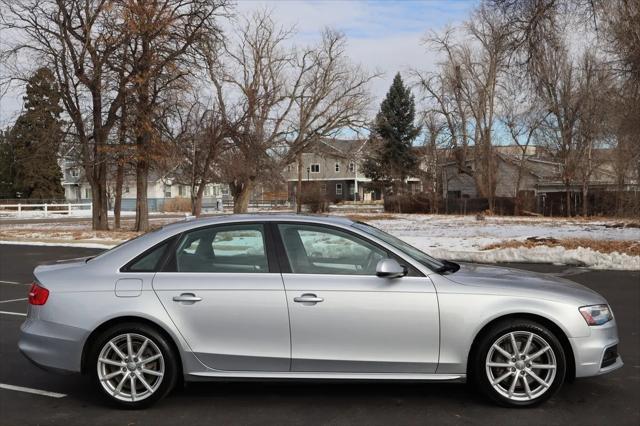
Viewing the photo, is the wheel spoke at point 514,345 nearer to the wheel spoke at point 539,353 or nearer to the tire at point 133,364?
the wheel spoke at point 539,353

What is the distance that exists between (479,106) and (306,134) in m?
16.3

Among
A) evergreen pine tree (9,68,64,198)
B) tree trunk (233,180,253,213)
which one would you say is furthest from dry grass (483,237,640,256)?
tree trunk (233,180,253,213)

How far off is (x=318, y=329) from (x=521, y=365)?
1.59m

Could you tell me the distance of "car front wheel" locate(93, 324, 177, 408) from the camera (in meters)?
4.69

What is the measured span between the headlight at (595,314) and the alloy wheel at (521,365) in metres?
0.39

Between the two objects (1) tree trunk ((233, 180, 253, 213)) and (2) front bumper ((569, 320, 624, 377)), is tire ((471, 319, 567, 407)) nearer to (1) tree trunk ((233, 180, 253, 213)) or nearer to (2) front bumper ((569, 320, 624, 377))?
(2) front bumper ((569, 320, 624, 377))

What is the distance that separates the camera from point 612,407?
4.76m

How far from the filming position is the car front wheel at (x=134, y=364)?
4.69m

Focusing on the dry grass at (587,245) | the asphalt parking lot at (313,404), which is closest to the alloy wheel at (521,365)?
the asphalt parking lot at (313,404)

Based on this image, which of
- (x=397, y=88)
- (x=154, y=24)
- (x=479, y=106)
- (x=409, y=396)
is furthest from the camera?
(x=397, y=88)

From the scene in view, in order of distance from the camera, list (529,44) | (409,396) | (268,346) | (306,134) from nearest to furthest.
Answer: (268,346)
(409,396)
(529,44)
(306,134)

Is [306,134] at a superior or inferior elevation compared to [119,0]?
inferior

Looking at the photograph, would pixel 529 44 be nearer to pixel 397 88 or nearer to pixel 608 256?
pixel 608 256

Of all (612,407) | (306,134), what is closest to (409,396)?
(612,407)
